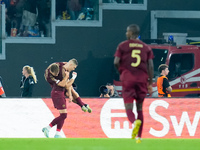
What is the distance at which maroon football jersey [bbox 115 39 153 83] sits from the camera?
40.7 ft

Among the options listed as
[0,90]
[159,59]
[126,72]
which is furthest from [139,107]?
[159,59]

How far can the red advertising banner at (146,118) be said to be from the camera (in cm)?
1788

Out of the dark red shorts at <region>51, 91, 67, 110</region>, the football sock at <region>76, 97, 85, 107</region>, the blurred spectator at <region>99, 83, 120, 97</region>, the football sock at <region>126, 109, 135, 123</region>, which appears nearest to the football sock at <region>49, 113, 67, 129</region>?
the dark red shorts at <region>51, 91, 67, 110</region>

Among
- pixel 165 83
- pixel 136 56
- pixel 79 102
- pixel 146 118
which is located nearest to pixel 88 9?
pixel 165 83

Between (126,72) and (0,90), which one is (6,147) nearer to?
(126,72)

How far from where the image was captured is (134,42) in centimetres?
1243

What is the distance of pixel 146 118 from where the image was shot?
18.0 m

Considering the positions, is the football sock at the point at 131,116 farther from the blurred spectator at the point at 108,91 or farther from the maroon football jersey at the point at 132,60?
the blurred spectator at the point at 108,91

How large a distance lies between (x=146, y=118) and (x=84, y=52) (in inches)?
327

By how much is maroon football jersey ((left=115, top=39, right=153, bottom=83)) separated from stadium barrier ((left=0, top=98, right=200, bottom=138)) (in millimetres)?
5530

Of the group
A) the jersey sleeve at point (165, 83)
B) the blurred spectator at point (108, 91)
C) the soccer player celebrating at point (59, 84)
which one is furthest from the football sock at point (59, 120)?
the blurred spectator at point (108, 91)

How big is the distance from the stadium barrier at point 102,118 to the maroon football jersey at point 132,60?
5.53 metres

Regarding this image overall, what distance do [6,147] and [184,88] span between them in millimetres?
11945

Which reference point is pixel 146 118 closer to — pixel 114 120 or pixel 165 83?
pixel 114 120
